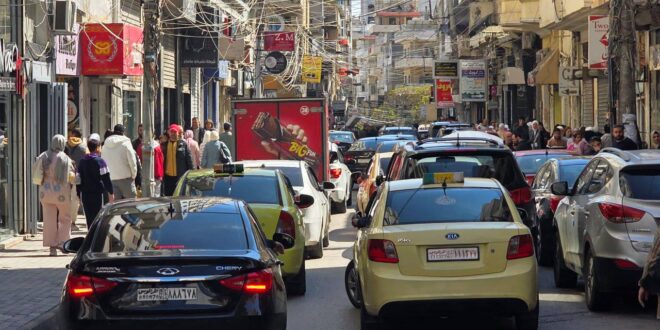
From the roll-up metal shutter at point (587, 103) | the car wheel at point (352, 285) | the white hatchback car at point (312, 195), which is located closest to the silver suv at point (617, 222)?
the car wheel at point (352, 285)

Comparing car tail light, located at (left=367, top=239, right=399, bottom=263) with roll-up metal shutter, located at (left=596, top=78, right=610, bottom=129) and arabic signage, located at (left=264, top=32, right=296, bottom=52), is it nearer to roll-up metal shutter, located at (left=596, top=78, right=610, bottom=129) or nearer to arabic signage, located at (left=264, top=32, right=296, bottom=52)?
roll-up metal shutter, located at (left=596, top=78, right=610, bottom=129)

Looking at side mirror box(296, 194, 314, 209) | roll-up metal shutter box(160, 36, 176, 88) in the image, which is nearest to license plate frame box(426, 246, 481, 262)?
side mirror box(296, 194, 314, 209)

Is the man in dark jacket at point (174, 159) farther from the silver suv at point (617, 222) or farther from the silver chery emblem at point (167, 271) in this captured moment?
the silver chery emblem at point (167, 271)

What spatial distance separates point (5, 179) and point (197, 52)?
72.7 ft

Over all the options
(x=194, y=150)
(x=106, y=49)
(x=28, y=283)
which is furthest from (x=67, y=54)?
(x=28, y=283)

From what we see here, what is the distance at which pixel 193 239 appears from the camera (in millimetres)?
8898

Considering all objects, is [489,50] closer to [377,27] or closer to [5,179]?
[5,179]

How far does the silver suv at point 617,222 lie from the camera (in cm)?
1138

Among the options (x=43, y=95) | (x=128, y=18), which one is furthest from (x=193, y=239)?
(x=128, y=18)

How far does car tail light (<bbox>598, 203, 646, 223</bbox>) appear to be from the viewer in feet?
37.4

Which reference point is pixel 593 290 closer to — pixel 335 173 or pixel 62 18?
pixel 62 18

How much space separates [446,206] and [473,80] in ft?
178

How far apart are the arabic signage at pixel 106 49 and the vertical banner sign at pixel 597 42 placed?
10.5 metres

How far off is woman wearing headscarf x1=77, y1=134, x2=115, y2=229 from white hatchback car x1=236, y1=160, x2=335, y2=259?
2.26 meters
